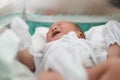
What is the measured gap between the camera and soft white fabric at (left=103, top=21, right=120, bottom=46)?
1.20 meters

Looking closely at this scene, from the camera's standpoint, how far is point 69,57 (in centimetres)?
107

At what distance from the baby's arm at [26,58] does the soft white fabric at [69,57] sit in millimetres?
41

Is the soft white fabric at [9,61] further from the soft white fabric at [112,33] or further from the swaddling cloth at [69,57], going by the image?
the soft white fabric at [112,33]

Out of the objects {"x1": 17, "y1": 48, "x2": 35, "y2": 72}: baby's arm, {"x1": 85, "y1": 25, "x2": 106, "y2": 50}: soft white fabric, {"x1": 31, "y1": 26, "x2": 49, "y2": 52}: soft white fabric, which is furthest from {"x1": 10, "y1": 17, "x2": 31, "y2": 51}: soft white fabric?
{"x1": 85, "y1": 25, "x2": 106, "y2": 50}: soft white fabric

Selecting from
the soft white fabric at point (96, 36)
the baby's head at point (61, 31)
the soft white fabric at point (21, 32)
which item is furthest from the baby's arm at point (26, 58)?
the soft white fabric at point (96, 36)

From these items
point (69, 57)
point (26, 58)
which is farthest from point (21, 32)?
point (69, 57)

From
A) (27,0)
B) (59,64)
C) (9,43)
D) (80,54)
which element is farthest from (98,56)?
(27,0)

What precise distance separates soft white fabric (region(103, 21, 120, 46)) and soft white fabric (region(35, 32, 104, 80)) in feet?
0.25

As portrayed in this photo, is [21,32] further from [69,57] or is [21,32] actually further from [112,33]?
[112,33]

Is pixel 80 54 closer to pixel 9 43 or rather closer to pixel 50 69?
pixel 50 69

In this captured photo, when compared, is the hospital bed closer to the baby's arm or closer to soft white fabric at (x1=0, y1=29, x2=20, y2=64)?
the baby's arm

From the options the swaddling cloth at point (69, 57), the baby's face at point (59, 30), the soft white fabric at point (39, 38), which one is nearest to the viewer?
the swaddling cloth at point (69, 57)

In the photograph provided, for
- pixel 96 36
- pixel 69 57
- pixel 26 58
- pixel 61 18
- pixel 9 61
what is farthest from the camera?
pixel 61 18

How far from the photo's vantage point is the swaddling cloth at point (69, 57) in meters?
0.98
